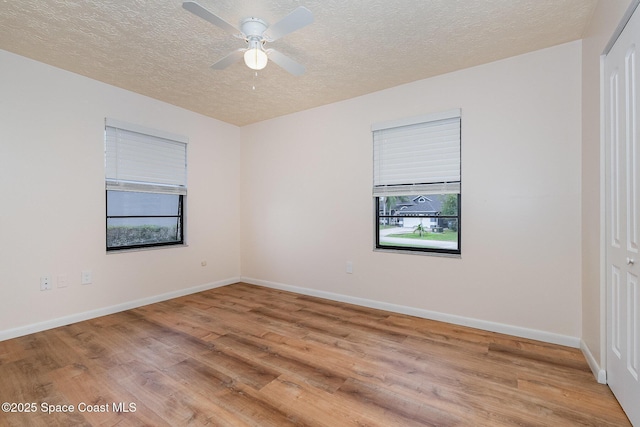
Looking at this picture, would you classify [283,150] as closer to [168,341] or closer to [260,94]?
[260,94]

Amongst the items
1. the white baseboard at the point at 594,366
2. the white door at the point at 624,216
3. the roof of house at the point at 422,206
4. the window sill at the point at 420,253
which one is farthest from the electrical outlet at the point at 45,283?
the white baseboard at the point at 594,366

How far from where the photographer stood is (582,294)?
2.52 meters

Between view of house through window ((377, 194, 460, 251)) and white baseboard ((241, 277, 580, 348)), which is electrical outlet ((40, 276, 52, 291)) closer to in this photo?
white baseboard ((241, 277, 580, 348))

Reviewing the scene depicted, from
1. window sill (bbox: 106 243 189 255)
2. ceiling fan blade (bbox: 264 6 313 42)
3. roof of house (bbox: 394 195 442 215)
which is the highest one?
ceiling fan blade (bbox: 264 6 313 42)

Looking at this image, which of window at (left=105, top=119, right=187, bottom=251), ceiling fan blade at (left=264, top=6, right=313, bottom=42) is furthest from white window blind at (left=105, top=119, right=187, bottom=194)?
ceiling fan blade at (left=264, top=6, right=313, bottom=42)

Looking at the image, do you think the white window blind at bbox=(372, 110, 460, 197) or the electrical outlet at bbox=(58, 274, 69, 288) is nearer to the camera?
the electrical outlet at bbox=(58, 274, 69, 288)

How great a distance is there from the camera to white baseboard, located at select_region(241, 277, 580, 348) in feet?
8.61

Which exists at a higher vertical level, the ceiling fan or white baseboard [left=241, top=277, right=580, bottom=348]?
the ceiling fan

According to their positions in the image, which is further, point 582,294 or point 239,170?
point 239,170

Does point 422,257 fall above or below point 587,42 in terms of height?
below

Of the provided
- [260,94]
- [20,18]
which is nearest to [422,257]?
[260,94]

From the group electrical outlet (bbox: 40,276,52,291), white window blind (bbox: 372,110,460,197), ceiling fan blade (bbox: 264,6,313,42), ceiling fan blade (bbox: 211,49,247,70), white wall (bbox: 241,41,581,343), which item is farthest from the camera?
white window blind (bbox: 372,110,460,197)

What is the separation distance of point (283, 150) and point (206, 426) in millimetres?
3649

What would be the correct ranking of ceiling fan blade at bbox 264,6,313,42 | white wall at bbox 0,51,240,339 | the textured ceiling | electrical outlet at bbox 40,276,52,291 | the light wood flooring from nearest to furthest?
1. the light wood flooring
2. ceiling fan blade at bbox 264,6,313,42
3. the textured ceiling
4. white wall at bbox 0,51,240,339
5. electrical outlet at bbox 40,276,52,291
